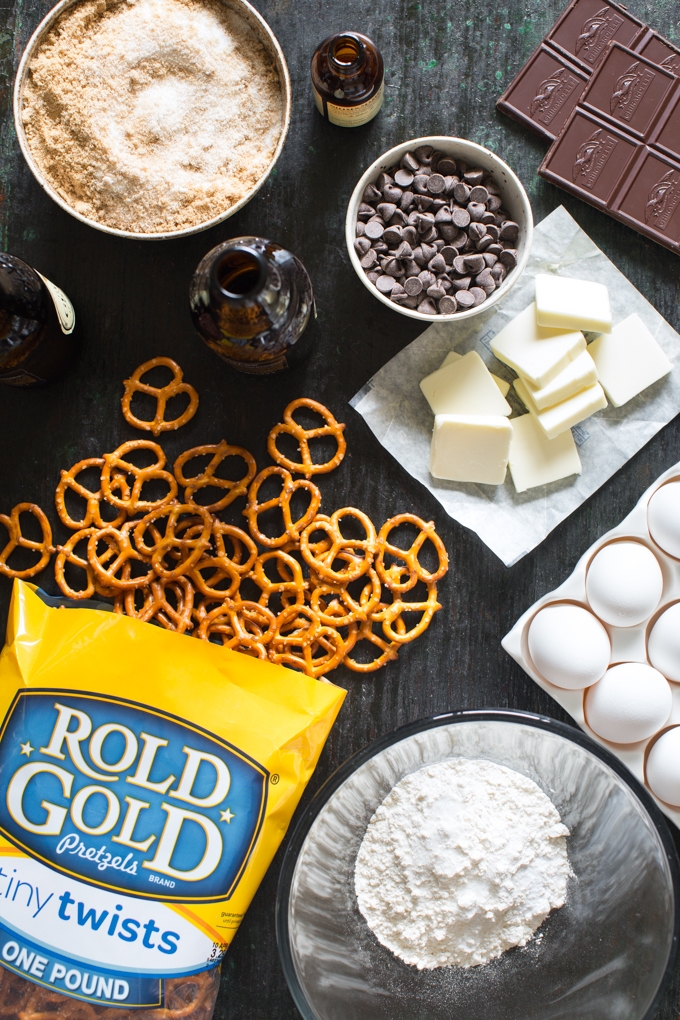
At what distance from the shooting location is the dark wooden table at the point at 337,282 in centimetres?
141

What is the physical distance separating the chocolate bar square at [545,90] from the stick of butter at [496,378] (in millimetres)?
473

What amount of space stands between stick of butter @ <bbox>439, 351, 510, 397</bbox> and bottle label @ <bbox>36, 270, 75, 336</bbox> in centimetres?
72

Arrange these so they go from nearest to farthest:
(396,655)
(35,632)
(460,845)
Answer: (460,845), (35,632), (396,655)

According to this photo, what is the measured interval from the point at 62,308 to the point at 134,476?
1.11 ft

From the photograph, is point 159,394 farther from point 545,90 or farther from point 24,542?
point 545,90

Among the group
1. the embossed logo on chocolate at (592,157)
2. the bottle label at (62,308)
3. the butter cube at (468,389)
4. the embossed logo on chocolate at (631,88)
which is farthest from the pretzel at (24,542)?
the embossed logo on chocolate at (631,88)

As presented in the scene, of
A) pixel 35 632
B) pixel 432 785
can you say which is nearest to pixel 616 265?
pixel 432 785

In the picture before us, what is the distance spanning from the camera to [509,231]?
1297 mm

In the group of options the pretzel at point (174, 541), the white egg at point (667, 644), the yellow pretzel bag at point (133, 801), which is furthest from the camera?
the pretzel at point (174, 541)

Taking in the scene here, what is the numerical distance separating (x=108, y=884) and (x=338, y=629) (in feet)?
1.94

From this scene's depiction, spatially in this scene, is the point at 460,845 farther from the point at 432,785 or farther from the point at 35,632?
the point at 35,632

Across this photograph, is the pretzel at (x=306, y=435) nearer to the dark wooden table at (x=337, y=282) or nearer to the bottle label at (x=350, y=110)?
the dark wooden table at (x=337, y=282)

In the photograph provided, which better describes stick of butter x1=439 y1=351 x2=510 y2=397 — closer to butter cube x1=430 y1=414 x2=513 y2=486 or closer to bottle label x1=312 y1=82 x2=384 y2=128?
butter cube x1=430 y1=414 x2=513 y2=486

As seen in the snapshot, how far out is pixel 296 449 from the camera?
142 cm
